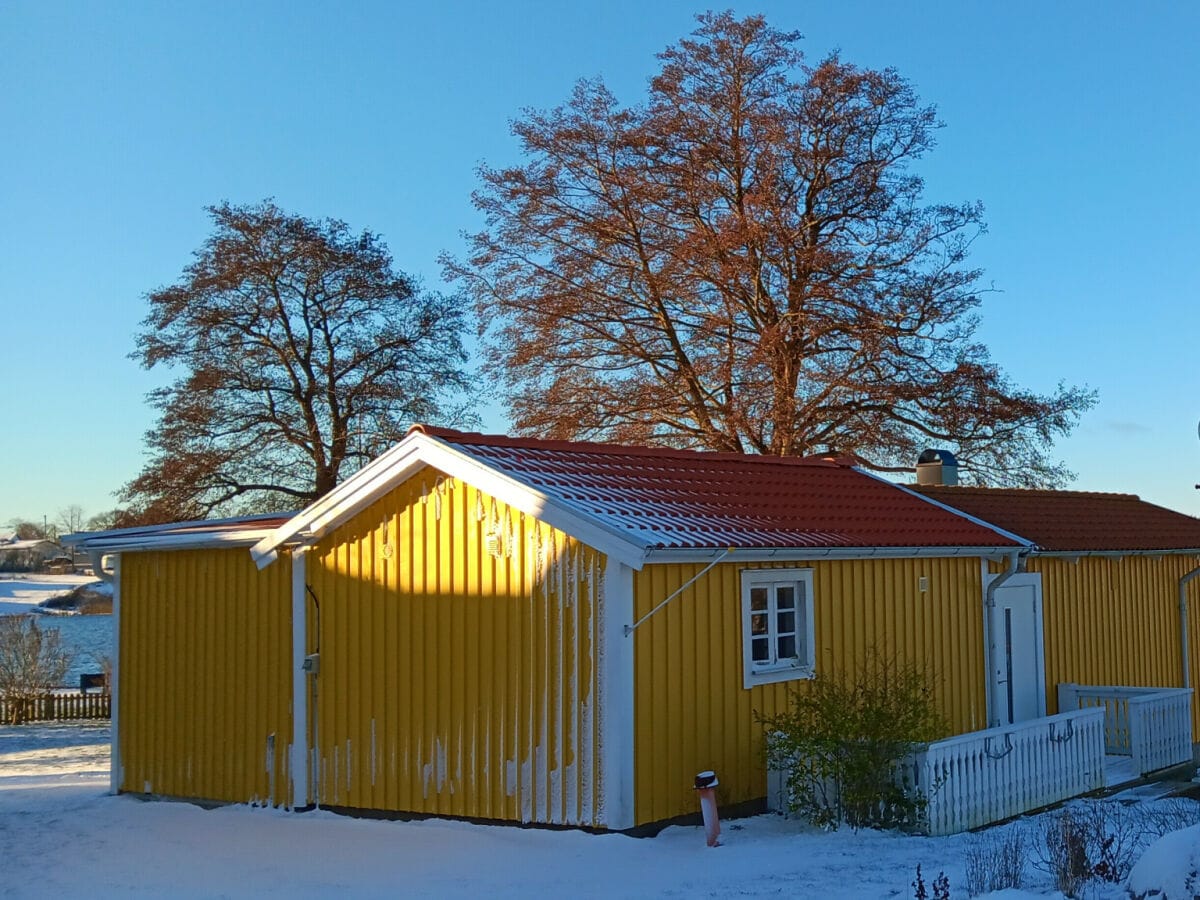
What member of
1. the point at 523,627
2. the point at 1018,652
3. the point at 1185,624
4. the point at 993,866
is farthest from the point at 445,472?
the point at 1185,624

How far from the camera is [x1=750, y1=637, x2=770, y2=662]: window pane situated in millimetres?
12047

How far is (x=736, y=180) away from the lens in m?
27.2

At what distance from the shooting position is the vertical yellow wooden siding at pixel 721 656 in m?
10.8

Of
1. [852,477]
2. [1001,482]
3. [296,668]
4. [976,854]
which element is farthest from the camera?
[1001,482]

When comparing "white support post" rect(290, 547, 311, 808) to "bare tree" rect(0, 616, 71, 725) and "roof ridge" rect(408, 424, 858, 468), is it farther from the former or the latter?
"bare tree" rect(0, 616, 71, 725)

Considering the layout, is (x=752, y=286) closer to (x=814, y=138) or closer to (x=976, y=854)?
(x=814, y=138)

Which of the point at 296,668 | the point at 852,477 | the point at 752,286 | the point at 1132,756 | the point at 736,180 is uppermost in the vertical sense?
the point at 736,180

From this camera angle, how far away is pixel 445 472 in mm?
11781

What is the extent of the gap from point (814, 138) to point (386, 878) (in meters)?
20.8

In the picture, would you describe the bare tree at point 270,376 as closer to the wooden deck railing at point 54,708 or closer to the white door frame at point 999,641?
the wooden deck railing at point 54,708

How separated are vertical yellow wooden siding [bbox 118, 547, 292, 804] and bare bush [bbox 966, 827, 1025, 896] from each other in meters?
6.89

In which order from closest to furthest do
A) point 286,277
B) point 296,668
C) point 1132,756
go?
point 296,668, point 1132,756, point 286,277

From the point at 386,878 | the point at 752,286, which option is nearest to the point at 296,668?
the point at 386,878

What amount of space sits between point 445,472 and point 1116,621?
11.0 meters
